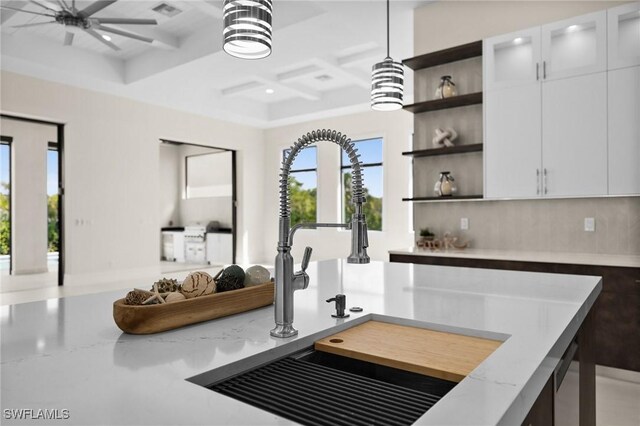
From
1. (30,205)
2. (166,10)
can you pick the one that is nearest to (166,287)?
(166,10)

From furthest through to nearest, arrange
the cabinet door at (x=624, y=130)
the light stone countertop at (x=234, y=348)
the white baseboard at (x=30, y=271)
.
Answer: the white baseboard at (x=30, y=271) → the cabinet door at (x=624, y=130) → the light stone countertop at (x=234, y=348)

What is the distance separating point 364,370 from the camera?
106 centimetres

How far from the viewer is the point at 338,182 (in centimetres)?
866

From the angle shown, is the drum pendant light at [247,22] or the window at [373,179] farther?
the window at [373,179]

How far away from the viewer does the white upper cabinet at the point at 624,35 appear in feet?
10.2

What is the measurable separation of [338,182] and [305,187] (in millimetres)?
933

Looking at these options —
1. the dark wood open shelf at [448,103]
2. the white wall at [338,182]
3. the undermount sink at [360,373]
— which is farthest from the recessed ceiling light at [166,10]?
the undermount sink at [360,373]

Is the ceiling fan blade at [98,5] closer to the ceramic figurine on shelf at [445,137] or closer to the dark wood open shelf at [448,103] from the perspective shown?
the dark wood open shelf at [448,103]

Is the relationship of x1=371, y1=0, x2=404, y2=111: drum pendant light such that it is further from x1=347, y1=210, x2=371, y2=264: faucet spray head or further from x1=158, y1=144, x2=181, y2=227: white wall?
x1=158, y1=144, x2=181, y2=227: white wall

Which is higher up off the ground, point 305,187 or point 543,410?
point 305,187

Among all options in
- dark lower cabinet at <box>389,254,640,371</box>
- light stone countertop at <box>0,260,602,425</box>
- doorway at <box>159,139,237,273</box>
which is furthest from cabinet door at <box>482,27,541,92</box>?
doorway at <box>159,139,237,273</box>

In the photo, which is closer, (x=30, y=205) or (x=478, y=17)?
(x=478, y=17)

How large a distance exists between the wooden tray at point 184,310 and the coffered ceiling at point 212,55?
352 centimetres

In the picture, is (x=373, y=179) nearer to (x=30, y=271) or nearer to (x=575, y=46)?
(x=575, y=46)
